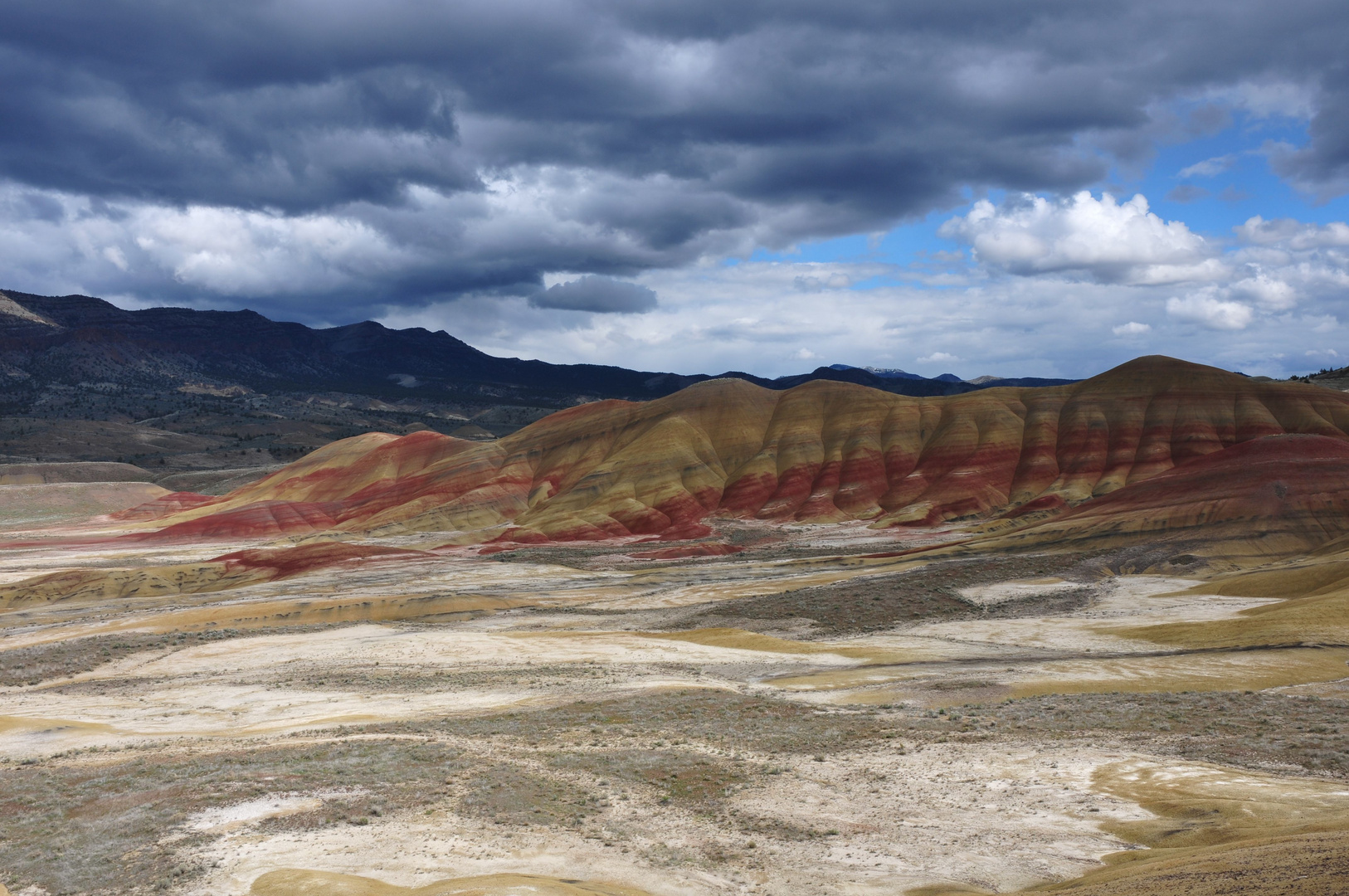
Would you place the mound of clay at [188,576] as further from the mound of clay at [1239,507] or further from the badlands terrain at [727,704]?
the mound of clay at [1239,507]

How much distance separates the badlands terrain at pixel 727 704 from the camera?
16281 millimetres

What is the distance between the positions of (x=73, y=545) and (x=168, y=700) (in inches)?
3761

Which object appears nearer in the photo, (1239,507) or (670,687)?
(670,687)

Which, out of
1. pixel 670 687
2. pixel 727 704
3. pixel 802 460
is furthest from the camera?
pixel 802 460

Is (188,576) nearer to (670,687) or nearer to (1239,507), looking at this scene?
(670,687)

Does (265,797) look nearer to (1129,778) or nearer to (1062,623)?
(1129,778)

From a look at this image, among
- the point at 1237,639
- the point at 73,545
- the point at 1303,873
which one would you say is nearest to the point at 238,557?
the point at 73,545

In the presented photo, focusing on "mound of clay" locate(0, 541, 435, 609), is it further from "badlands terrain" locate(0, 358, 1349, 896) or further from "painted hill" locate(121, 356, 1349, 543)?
"painted hill" locate(121, 356, 1349, 543)

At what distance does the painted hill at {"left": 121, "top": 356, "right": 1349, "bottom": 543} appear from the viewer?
111250 mm

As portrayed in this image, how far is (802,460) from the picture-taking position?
4998 inches

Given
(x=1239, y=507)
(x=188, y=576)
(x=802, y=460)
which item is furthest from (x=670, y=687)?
(x=802, y=460)

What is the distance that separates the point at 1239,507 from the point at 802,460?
210 ft

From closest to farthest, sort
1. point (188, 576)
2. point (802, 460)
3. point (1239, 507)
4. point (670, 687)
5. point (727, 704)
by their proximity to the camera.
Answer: point (727, 704), point (670, 687), point (1239, 507), point (188, 576), point (802, 460)

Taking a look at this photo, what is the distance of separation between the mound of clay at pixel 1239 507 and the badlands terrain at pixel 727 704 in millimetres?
340
